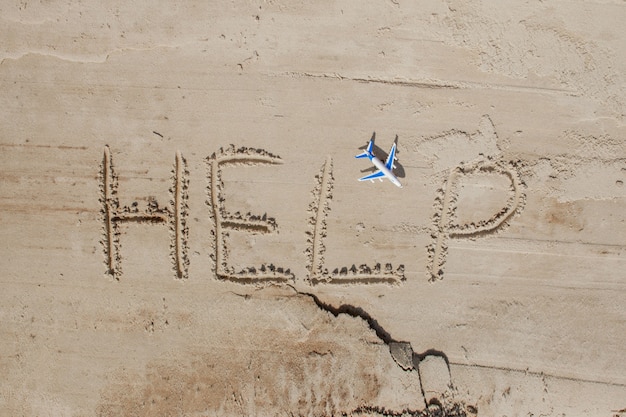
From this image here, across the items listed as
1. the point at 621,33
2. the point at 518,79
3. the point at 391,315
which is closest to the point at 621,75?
the point at 621,33

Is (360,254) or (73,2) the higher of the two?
(73,2)

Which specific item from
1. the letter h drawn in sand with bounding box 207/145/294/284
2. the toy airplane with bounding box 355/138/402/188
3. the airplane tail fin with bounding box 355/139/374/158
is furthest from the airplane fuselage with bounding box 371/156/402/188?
the letter h drawn in sand with bounding box 207/145/294/284

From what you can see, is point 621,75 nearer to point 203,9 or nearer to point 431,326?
point 431,326

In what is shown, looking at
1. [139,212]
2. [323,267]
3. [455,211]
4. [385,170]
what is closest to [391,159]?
[385,170]

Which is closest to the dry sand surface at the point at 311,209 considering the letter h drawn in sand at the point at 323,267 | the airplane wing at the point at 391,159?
the letter h drawn in sand at the point at 323,267

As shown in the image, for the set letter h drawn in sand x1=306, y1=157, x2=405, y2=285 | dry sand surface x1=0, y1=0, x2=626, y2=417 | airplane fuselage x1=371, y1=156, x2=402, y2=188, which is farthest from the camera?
letter h drawn in sand x1=306, y1=157, x2=405, y2=285

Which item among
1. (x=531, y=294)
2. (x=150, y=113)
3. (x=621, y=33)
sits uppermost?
(x=621, y=33)

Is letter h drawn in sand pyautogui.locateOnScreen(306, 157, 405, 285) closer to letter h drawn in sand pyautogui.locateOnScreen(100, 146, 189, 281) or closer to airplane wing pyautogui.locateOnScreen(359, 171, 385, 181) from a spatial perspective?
airplane wing pyautogui.locateOnScreen(359, 171, 385, 181)
